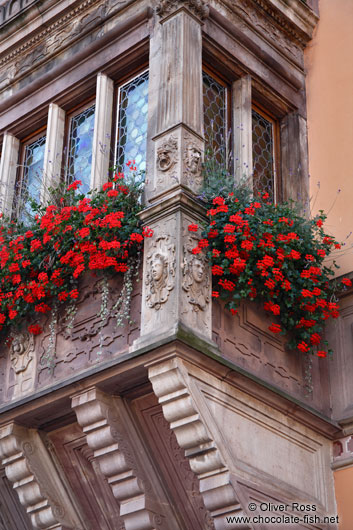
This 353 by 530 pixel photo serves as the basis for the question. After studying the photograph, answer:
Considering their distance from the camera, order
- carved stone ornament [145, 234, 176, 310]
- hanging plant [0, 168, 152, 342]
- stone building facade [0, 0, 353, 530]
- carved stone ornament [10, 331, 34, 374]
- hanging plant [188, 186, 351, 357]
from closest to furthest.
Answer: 1. stone building facade [0, 0, 353, 530]
2. carved stone ornament [145, 234, 176, 310]
3. hanging plant [188, 186, 351, 357]
4. hanging plant [0, 168, 152, 342]
5. carved stone ornament [10, 331, 34, 374]

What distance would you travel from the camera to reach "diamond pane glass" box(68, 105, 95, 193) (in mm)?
9562

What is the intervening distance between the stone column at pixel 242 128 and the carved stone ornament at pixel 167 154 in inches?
28.0

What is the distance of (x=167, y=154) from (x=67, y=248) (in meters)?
1.11

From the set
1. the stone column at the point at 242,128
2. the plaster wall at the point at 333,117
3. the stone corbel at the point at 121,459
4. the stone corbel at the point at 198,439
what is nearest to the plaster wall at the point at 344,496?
the stone corbel at the point at 198,439

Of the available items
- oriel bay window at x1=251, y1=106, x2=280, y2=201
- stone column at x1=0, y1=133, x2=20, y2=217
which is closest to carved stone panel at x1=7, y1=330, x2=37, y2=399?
stone column at x1=0, y1=133, x2=20, y2=217

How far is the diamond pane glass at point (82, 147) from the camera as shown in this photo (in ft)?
31.4

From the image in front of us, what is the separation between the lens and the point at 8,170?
1016cm

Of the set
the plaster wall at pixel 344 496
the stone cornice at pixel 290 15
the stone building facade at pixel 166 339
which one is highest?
the stone cornice at pixel 290 15

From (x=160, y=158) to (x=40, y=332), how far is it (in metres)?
1.74

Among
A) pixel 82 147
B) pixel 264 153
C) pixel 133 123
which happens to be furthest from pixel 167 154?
pixel 264 153

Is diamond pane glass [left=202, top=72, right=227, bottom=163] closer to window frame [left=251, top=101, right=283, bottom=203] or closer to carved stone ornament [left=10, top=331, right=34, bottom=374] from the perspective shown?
window frame [left=251, top=101, right=283, bottom=203]

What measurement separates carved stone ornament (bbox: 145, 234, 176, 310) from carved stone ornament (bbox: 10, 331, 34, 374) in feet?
4.51

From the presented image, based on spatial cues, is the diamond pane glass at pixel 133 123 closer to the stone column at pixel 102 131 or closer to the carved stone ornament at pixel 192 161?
the stone column at pixel 102 131

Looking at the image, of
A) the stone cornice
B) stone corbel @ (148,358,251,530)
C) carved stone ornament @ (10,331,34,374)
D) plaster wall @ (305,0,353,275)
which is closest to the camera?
stone corbel @ (148,358,251,530)
